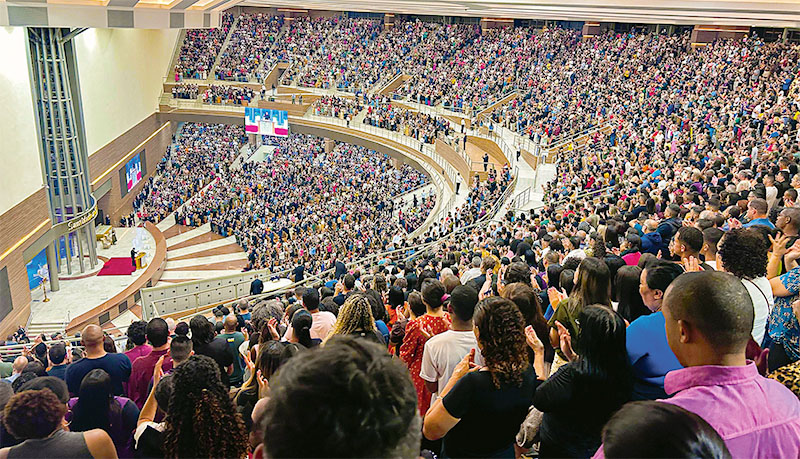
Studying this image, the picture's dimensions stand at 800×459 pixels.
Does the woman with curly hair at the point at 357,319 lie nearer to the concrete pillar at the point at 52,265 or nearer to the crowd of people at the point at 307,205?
the crowd of people at the point at 307,205

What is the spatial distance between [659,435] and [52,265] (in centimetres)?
2084

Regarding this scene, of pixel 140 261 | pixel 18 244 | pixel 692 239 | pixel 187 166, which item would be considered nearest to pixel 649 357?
pixel 692 239

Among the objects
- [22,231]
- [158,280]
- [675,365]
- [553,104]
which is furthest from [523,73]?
[675,365]

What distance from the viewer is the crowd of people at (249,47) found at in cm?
3484

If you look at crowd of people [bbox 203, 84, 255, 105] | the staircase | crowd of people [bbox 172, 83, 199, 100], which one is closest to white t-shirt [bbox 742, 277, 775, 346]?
crowd of people [bbox 203, 84, 255, 105]

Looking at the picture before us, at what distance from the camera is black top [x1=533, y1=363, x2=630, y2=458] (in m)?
2.63

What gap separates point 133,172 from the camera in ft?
90.9

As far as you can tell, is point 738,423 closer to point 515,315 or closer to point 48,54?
point 515,315

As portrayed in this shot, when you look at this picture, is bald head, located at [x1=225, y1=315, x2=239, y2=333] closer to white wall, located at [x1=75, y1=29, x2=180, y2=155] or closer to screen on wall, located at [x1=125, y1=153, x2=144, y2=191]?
white wall, located at [x1=75, y1=29, x2=180, y2=155]

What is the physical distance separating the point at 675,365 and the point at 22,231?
60.9 feet

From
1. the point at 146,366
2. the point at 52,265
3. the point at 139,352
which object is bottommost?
the point at 52,265

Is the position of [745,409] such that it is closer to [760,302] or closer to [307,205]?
[760,302]

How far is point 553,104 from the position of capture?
24.5 metres

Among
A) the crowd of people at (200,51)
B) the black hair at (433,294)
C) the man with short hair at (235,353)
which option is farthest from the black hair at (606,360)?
the crowd of people at (200,51)
